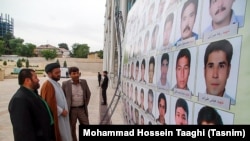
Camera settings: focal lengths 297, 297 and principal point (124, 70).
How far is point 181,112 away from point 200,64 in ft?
1.13

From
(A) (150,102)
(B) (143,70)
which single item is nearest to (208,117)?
(A) (150,102)

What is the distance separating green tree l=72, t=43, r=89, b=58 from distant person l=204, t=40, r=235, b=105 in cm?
10073

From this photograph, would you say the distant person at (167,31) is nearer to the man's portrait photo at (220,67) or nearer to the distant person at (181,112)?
the distant person at (181,112)

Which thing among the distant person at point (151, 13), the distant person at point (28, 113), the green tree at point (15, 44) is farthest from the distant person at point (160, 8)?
the green tree at point (15, 44)

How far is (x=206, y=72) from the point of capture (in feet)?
4.38

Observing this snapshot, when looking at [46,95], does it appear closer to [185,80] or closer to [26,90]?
[26,90]

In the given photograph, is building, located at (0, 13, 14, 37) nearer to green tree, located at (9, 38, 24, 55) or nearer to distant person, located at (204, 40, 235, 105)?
green tree, located at (9, 38, 24, 55)

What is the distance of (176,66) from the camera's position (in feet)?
5.67

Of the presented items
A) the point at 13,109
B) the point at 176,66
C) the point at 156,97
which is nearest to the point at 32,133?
the point at 13,109

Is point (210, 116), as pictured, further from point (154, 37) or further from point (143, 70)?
point (143, 70)

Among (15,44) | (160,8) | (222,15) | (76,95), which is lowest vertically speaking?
(76,95)

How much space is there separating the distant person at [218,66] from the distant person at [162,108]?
2.11 feet

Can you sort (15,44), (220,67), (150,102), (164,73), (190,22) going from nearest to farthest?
Result: 1. (220,67)
2. (190,22)
3. (164,73)
4. (150,102)
5. (15,44)

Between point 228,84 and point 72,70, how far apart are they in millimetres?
4161
